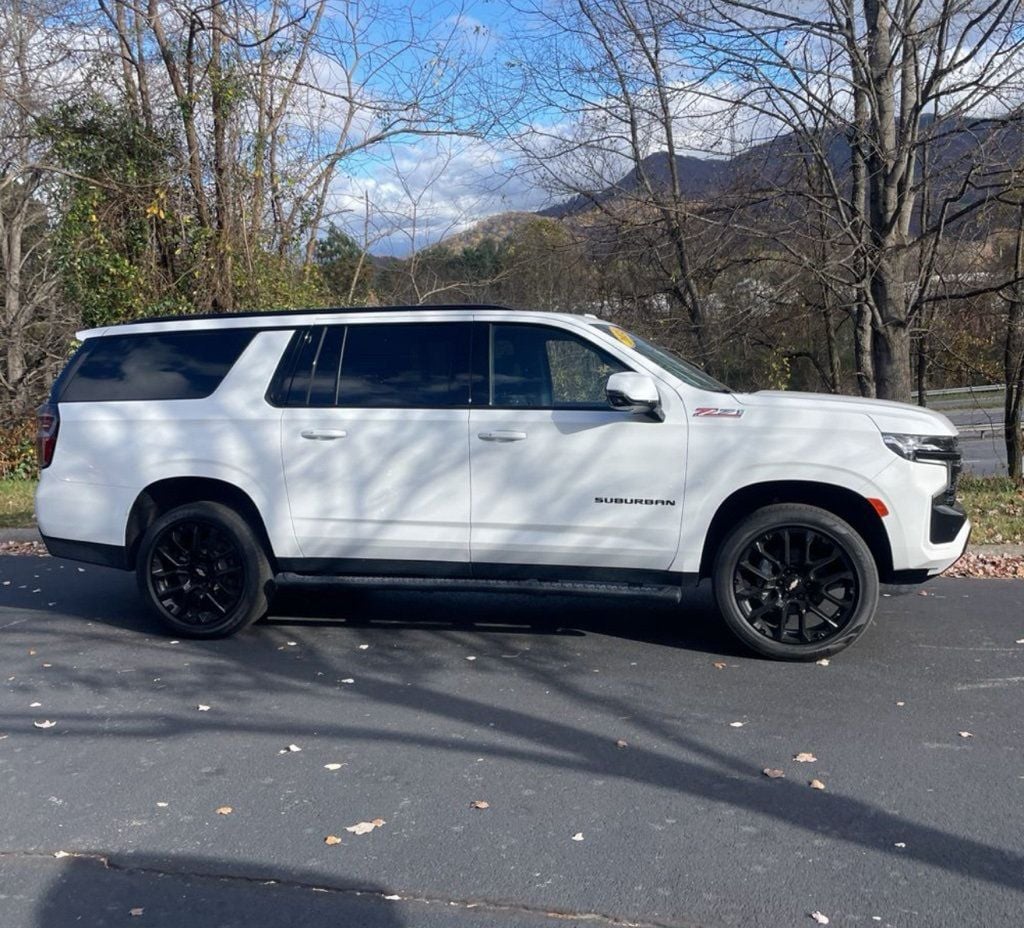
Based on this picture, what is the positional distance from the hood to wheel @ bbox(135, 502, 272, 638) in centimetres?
316

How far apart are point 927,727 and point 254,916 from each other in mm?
3213

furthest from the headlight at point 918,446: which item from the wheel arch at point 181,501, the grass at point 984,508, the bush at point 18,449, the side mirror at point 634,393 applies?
the bush at point 18,449

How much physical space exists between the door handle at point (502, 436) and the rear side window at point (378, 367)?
0.86 ft

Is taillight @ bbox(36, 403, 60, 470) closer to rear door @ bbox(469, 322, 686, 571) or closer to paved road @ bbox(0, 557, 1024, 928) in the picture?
paved road @ bbox(0, 557, 1024, 928)

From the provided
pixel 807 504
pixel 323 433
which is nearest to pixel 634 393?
pixel 807 504

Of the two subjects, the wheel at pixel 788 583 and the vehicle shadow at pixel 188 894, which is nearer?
the vehicle shadow at pixel 188 894

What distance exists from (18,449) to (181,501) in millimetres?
14255

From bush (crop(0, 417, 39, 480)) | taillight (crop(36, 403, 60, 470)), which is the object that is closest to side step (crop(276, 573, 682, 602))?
taillight (crop(36, 403, 60, 470))

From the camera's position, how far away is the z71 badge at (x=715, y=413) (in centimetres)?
617

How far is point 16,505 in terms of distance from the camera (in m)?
13.8

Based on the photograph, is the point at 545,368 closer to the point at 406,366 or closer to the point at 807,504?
the point at 406,366

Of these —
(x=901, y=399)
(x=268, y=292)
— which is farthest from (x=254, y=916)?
(x=268, y=292)

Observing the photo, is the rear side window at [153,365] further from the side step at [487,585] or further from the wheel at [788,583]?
the wheel at [788,583]

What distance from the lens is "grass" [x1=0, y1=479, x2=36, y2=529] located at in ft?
40.3
